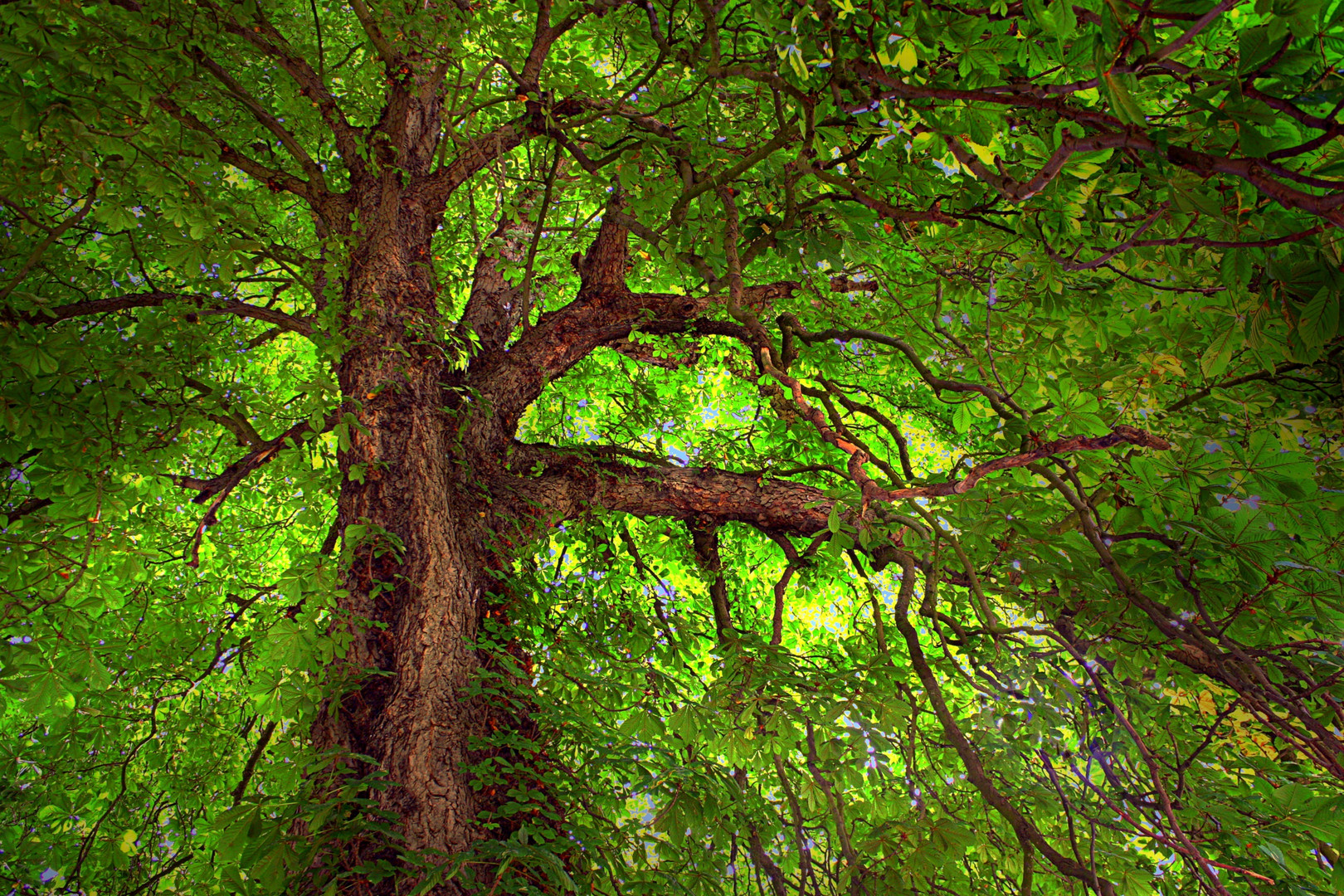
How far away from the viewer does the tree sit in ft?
5.61

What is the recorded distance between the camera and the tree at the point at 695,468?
171cm

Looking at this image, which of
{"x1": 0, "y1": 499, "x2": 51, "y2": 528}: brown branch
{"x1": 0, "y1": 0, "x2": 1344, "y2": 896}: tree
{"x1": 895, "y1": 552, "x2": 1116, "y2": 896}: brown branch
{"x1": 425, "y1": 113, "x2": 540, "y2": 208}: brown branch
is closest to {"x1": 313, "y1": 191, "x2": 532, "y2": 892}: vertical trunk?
{"x1": 0, "y1": 0, "x2": 1344, "y2": 896}: tree

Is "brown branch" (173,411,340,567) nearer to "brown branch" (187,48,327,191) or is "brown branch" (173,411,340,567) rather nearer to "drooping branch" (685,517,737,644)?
"brown branch" (187,48,327,191)

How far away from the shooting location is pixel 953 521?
2.44 meters

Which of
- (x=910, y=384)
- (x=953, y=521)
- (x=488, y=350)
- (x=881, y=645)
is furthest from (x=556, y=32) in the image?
(x=910, y=384)

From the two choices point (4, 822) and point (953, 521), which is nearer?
point (953, 521)

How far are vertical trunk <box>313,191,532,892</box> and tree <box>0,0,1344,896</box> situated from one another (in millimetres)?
24

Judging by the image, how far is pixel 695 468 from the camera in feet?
14.0

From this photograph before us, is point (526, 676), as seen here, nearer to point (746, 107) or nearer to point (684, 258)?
point (684, 258)

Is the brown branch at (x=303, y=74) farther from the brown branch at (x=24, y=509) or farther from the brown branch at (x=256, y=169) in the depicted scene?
the brown branch at (x=24, y=509)

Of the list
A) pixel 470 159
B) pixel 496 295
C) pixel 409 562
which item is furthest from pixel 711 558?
pixel 470 159

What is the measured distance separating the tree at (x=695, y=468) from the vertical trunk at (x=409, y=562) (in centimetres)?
2

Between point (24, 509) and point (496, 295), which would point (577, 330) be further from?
point (24, 509)

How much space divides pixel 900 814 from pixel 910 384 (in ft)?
12.5
